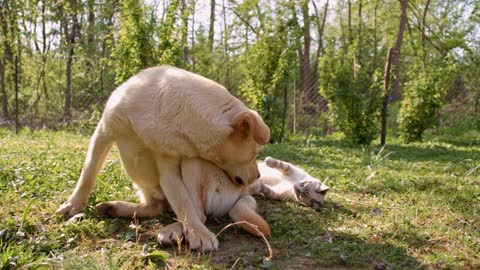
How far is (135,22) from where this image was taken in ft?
31.8

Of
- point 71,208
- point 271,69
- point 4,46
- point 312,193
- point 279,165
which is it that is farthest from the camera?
point 4,46

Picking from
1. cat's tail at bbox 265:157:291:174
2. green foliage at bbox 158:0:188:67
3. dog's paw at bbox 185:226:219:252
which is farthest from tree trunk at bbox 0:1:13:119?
dog's paw at bbox 185:226:219:252

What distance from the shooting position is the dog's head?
3.04 meters

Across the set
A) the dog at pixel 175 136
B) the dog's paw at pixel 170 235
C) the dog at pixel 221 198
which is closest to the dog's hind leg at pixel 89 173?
the dog at pixel 175 136

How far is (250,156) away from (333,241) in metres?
0.80

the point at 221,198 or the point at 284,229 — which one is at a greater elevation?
the point at 221,198

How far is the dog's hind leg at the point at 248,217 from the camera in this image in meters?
3.15

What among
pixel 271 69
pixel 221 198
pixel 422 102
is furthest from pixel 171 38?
pixel 221 198

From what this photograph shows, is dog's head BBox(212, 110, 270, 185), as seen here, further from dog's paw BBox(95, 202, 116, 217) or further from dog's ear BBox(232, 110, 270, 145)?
dog's paw BBox(95, 202, 116, 217)

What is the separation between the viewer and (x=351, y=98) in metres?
Result: 10.7

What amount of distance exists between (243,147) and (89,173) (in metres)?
1.12

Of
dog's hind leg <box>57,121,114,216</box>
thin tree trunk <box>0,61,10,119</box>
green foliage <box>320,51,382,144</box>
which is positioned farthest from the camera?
thin tree trunk <box>0,61,10,119</box>

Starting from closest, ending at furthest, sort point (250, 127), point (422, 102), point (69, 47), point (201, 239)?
point (201, 239) → point (250, 127) → point (422, 102) → point (69, 47)

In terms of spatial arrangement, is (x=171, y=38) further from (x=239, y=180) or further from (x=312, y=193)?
(x=239, y=180)
